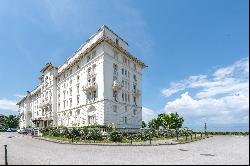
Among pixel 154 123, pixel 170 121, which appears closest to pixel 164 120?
pixel 170 121

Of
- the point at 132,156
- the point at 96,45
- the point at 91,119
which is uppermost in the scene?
the point at 96,45

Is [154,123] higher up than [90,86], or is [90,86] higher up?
[90,86]

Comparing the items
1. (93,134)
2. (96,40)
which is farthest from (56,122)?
(93,134)

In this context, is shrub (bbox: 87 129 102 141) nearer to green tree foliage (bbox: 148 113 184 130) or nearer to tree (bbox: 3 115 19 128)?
green tree foliage (bbox: 148 113 184 130)

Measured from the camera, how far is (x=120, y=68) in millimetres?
46250

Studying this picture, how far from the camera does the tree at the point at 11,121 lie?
104312 millimetres

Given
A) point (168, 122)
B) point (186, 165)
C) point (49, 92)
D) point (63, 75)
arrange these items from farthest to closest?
1. point (168, 122)
2. point (49, 92)
3. point (63, 75)
4. point (186, 165)

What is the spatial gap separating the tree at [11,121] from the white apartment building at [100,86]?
53.2m

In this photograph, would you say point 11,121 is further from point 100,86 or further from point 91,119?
point 100,86

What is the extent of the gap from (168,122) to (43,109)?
39.4m

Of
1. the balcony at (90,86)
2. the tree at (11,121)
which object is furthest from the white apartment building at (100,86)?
the tree at (11,121)

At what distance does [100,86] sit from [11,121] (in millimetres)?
78250

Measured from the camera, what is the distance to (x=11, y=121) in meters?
105

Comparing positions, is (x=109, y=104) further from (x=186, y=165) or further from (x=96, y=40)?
(x=186, y=165)
